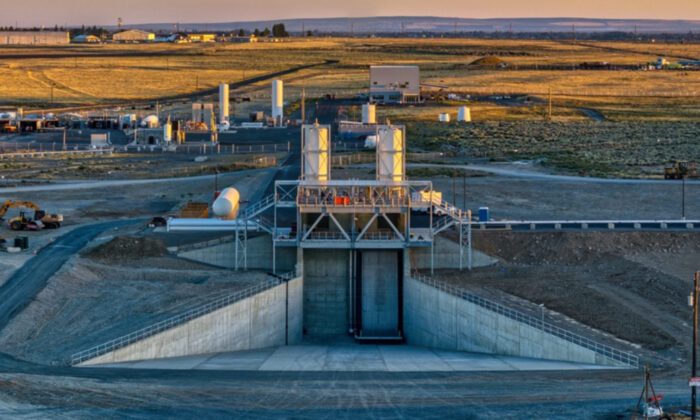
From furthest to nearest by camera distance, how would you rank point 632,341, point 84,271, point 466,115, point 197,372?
point 466,115 < point 84,271 < point 632,341 < point 197,372

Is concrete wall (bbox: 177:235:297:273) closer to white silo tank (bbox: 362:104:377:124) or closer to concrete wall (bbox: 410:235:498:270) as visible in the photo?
concrete wall (bbox: 410:235:498:270)

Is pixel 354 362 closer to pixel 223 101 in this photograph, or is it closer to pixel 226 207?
pixel 226 207

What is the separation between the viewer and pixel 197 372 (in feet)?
169

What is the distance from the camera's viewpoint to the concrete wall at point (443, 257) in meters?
70.3

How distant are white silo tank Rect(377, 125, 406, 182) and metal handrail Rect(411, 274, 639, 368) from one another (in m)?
7.14

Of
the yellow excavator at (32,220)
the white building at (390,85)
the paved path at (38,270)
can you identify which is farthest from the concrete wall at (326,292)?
the white building at (390,85)

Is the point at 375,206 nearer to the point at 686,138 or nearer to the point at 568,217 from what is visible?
the point at 568,217

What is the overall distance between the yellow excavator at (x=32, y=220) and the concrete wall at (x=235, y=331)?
15965 millimetres

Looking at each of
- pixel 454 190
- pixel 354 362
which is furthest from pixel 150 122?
pixel 354 362

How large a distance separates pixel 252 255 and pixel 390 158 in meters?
8.82

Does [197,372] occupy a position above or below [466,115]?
below

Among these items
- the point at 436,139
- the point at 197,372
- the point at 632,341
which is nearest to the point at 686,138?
the point at 436,139

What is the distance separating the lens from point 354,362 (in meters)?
56.4

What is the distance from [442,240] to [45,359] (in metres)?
24.9
